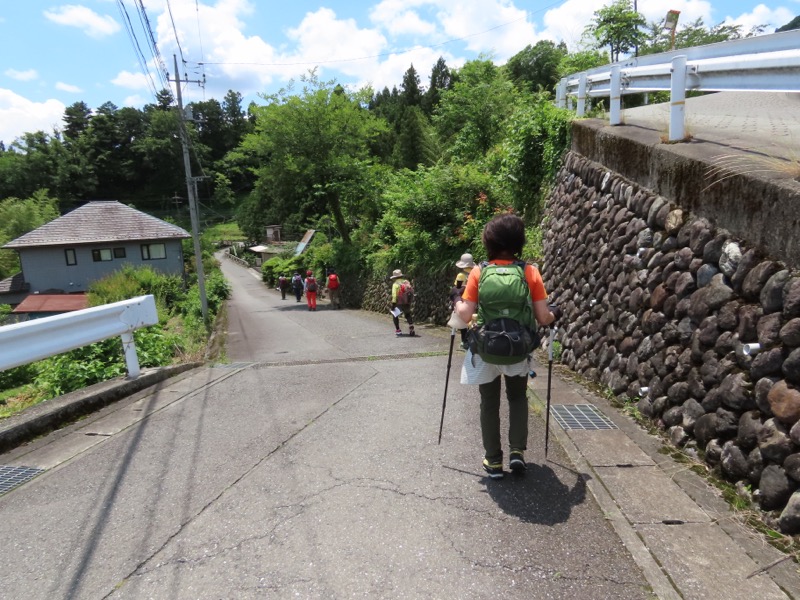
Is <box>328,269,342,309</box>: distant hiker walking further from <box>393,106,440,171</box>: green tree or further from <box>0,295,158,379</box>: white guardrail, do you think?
<box>393,106,440,171</box>: green tree

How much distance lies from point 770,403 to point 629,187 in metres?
3.10

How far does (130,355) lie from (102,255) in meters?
37.7

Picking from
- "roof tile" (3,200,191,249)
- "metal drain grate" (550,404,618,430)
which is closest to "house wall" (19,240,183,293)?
"roof tile" (3,200,191,249)

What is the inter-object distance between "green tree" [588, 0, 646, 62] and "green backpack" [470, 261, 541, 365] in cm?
2126

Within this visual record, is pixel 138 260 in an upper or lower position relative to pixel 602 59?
lower

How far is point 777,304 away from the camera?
2.94 m

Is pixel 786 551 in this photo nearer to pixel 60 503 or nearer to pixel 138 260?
pixel 60 503

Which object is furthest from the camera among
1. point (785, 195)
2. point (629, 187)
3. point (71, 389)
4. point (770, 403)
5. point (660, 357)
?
point (71, 389)

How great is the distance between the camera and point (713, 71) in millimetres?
4391

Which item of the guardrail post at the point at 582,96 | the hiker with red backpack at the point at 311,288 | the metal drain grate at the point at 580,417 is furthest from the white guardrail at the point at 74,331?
the hiker with red backpack at the point at 311,288

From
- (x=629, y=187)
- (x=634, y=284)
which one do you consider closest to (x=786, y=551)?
(x=634, y=284)

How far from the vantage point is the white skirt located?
3258 millimetres

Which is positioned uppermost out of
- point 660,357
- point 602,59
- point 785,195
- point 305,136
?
point 602,59

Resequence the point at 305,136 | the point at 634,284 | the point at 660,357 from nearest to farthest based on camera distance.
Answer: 1. the point at 660,357
2. the point at 634,284
3. the point at 305,136
